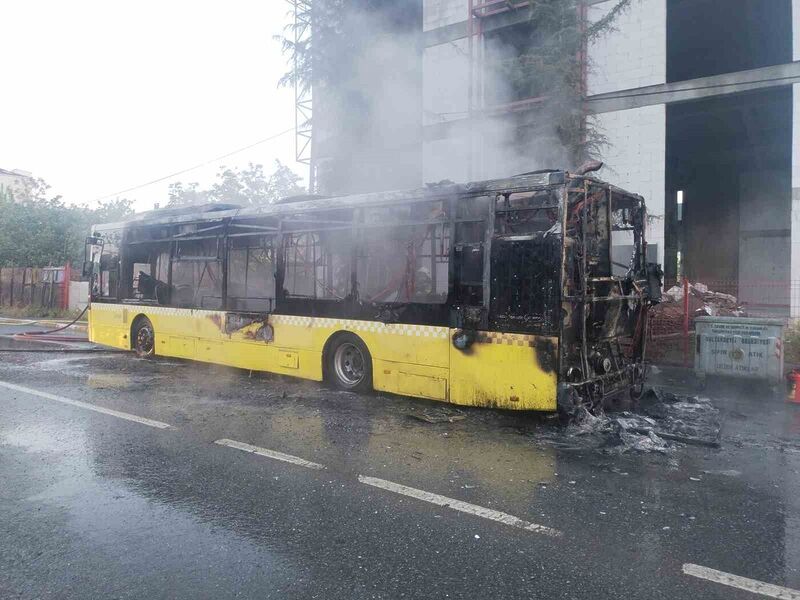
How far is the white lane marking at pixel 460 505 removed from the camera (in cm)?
332

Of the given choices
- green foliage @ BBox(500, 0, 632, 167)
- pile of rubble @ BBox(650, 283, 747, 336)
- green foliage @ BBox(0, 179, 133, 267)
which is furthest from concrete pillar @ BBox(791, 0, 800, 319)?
green foliage @ BBox(0, 179, 133, 267)

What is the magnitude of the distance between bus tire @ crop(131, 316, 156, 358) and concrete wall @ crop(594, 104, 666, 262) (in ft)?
33.2

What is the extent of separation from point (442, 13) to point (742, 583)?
15.7 m

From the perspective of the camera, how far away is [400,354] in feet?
21.6

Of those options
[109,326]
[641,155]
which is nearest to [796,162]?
[641,155]

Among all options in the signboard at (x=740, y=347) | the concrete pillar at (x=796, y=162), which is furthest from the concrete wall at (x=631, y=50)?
the signboard at (x=740, y=347)

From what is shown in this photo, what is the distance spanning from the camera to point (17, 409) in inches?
242

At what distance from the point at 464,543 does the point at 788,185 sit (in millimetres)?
22916

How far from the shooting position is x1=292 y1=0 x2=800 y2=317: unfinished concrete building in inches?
492

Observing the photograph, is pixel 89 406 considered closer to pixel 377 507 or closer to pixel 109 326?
pixel 377 507

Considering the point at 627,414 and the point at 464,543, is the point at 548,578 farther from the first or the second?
the point at 627,414

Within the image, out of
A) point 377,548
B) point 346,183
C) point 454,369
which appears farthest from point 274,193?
point 377,548

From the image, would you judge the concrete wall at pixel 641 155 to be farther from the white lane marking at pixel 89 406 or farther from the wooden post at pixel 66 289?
the wooden post at pixel 66 289

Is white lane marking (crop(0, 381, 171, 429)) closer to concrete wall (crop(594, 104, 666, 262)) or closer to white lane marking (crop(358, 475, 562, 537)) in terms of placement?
white lane marking (crop(358, 475, 562, 537))
